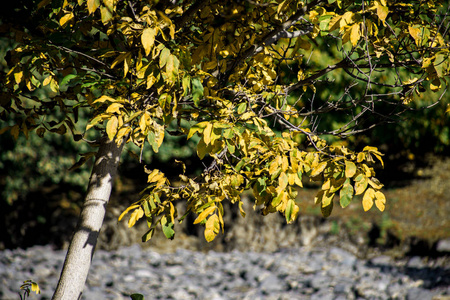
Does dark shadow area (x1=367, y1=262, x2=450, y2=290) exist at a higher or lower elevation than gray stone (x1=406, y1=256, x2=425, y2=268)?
lower

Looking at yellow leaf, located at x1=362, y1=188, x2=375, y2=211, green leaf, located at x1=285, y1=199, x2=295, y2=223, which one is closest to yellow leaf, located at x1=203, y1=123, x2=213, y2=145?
green leaf, located at x1=285, y1=199, x2=295, y2=223

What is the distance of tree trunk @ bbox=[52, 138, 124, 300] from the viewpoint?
6.70ft

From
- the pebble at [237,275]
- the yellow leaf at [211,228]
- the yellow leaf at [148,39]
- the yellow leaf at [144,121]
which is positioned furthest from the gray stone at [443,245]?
the yellow leaf at [148,39]

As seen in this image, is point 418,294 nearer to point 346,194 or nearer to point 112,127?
point 346,194

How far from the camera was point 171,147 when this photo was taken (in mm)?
6859

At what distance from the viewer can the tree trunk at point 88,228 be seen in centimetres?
204

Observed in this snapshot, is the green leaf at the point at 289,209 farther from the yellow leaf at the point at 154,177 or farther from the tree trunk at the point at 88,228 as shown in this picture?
the tree trunk at the point at 88,228

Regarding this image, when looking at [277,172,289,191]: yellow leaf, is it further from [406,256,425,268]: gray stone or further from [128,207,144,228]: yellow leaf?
[406,256,425,268]: gray stone

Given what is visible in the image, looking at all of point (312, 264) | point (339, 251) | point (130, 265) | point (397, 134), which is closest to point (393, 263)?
point (339, 251)

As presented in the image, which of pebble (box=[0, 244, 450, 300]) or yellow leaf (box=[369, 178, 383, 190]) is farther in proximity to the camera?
pebble (box=[0, 244, 450, 300])

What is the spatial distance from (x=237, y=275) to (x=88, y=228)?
3971mm

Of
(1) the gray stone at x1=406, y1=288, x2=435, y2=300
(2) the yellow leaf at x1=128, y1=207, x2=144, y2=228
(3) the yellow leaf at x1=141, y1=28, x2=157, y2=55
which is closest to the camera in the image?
(3) the yellow leaf at x1=141, y1=28, x2=157, y2=55

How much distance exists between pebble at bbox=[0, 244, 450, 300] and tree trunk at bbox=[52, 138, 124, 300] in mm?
2825

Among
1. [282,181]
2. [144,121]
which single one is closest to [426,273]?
[282,181]
